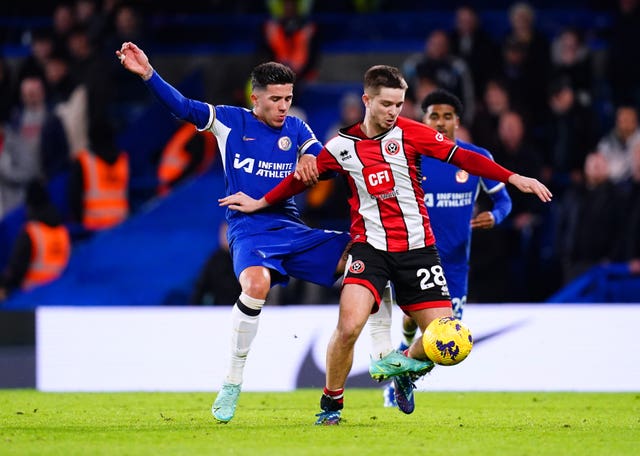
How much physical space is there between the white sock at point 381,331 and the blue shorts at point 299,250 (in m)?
0.44

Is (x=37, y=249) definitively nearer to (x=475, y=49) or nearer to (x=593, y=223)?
(x=475, y=49)

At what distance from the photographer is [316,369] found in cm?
1192

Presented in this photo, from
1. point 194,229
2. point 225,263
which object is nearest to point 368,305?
point 225,263

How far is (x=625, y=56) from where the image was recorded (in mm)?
15398

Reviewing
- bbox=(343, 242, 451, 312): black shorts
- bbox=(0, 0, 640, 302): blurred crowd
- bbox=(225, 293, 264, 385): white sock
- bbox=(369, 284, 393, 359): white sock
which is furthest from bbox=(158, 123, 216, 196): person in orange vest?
bbox=(343, 242, 451, 312): black shorts

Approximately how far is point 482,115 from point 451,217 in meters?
4.92

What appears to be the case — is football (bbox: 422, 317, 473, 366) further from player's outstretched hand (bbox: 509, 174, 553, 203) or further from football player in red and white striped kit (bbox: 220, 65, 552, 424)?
player's outstretched hand (bbox: 509, 174, 553, 203)

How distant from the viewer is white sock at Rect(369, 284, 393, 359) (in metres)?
8.80

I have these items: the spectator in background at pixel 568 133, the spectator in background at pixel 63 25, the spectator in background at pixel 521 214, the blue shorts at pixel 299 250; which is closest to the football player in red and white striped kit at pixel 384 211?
the blue shorts at pixel 299 250

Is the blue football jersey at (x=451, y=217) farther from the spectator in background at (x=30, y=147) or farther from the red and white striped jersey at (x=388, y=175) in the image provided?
the spectator in background at (x=30, y=147)

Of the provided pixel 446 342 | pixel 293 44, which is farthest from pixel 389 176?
pixel 293 44

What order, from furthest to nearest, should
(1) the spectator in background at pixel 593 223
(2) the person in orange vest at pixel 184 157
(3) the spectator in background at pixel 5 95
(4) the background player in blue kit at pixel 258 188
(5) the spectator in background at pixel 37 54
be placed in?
1. (3) the spectator in background at pixel 5 95
2. (5) the spectator in background at pixel 37 54
3. (2) the person in orange vest at pixel 184 157
4. (1) the spectator in background at pixel 593 223
5. (4) the background player in blue kit at pixel 258 188

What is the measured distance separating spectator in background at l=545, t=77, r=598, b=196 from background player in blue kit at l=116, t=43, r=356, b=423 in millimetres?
6413

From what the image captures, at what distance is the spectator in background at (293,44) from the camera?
16.5m
